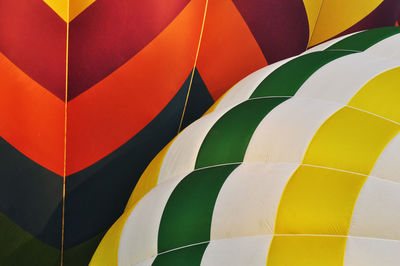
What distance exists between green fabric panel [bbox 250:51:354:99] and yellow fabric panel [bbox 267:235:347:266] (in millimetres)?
521

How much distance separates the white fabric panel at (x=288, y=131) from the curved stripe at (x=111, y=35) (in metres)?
0.48

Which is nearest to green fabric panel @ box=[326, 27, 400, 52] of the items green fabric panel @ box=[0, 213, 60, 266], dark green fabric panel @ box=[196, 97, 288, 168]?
dark green fabric panel @ box=[196, 97, 288, 168]

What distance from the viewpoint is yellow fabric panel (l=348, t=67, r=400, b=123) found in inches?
53.6

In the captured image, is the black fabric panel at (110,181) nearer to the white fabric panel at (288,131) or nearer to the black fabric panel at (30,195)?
the black fabric panel at (30,195)

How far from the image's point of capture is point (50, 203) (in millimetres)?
1712

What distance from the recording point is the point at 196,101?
1893 mm

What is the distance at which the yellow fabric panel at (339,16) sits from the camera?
6.95ft

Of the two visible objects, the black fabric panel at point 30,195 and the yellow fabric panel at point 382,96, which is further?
the black fabric panel at point 30,195

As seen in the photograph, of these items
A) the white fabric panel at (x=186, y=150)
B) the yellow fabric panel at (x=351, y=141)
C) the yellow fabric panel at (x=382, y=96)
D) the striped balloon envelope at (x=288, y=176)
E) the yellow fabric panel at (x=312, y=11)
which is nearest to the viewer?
the striped balloon envelope at (x=288, y=176)

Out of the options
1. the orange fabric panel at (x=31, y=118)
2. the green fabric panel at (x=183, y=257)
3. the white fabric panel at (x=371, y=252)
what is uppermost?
the orange fabric panel at (x=31, y=118)

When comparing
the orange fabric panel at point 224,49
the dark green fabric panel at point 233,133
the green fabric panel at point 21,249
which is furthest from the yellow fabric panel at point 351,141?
the green fabric panel at point 21,249

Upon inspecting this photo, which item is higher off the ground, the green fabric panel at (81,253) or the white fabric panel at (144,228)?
the white fabric panel at (144,228)

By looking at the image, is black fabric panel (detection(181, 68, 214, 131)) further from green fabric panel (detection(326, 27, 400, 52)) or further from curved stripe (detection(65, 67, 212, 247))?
green fabric panel (detection(326, 27, 400, 52))

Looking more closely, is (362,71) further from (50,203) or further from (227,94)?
(50,203)
